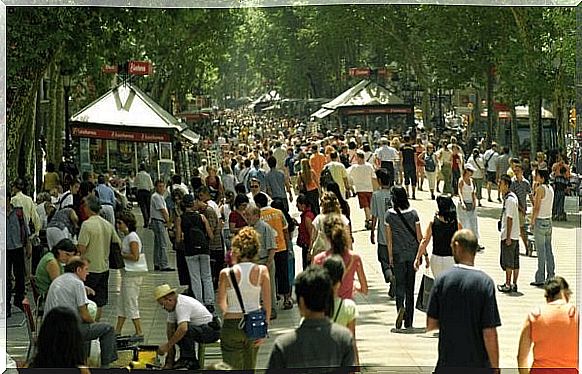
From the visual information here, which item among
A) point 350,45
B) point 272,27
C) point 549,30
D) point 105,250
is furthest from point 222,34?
point 549,30

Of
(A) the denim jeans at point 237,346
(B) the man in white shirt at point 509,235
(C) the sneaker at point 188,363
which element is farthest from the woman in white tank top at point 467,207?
(C) the sneaker at point 188,363

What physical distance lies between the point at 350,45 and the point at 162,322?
3.23m

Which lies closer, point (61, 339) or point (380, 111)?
point (61, 339)

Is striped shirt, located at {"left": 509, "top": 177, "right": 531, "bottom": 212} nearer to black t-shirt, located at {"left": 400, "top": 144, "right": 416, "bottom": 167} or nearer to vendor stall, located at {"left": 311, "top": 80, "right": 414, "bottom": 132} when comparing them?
black t-shirt, located at {"left": 400, "top": 144, "right": 416, "bottom": 167}

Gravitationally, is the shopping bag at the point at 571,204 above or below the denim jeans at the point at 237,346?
above

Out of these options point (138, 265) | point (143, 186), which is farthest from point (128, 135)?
point (138, 265)

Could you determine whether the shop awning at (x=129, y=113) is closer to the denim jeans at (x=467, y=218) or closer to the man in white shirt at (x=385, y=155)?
the man in white shirt at (x=385, y=155)

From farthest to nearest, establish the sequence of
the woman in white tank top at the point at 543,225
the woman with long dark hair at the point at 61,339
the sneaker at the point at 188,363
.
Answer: the woman in white tank top at the point at 543,225, the sneaker at the point at 188,363, the woman with long dark hair at the point at 61,339

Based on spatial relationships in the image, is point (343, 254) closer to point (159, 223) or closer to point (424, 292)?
point (424, 292)

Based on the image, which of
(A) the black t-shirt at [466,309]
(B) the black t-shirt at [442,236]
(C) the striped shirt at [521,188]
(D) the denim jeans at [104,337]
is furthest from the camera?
(C) the striped shirt at [521,188]

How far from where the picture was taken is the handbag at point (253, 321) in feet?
31.1

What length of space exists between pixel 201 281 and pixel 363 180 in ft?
6.08

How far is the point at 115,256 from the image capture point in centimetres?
1120

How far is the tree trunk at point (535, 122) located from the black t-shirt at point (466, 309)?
327 centimetres
